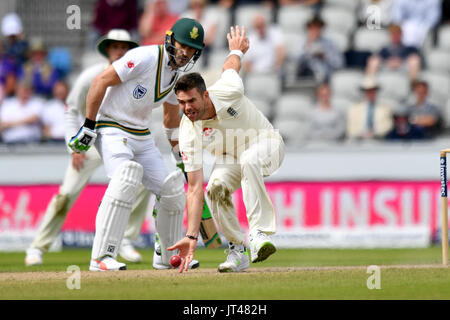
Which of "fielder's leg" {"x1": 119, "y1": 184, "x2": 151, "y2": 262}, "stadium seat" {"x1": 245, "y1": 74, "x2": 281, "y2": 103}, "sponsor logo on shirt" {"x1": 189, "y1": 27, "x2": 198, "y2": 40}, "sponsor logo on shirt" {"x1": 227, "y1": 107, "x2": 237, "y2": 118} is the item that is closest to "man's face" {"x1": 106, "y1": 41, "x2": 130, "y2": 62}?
"fielder's leg" {"x1": 119, "y1": 184, "x2": 151, "y2": 262}

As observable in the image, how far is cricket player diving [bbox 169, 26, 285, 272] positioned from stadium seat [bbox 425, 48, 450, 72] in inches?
284

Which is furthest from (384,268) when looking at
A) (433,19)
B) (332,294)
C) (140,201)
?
(433,19)

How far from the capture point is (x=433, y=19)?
14.1 metres

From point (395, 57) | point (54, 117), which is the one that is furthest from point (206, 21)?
point (395, 57)

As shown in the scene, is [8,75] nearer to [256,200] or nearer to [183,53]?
[183,53]

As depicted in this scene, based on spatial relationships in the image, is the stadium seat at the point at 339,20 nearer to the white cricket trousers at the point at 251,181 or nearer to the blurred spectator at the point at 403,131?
the blurred spectator at the point at 403,131

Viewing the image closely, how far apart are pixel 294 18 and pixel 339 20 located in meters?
0.74

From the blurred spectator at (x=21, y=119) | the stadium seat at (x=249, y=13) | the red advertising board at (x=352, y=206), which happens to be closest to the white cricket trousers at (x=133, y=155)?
the red advertising board at (x=352, y=206)

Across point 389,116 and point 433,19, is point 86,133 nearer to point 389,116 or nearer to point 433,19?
point 389,116

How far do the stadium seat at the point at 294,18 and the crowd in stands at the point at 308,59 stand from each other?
0.05 feet

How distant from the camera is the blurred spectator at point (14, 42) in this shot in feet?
48.3

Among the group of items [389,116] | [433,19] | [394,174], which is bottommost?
[394,174]

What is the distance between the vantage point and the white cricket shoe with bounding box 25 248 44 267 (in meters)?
8.98

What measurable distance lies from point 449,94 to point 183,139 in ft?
24.3
